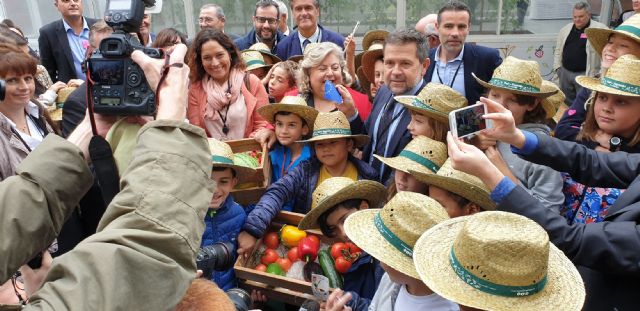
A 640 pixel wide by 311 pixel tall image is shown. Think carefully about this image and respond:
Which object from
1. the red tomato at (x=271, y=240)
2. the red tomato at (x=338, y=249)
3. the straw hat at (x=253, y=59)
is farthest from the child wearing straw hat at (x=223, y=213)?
the straw hat at (x=253, y=59)

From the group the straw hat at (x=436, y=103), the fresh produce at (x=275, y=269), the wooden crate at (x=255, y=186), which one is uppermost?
the straw hat at (x=436, y=103)

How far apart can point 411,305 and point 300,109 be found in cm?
189

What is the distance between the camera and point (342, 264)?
2514 millimetres

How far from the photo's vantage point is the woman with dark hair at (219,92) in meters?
3.84

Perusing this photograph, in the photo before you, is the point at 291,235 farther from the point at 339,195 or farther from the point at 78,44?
the point at 78,44

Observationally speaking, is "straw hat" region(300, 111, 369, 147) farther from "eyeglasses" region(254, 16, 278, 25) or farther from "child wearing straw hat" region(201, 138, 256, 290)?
"eyeglasses" region(254, 16, 278, 25)

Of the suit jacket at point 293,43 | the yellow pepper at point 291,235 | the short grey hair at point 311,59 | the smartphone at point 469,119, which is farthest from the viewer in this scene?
the suit jacket at point 293,43

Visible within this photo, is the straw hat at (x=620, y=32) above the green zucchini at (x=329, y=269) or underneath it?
above

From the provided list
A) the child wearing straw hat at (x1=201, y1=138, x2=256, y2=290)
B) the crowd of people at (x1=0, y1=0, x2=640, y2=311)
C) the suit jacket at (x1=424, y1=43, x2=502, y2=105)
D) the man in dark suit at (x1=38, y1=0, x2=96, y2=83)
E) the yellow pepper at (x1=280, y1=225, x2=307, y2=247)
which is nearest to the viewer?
the crowd of people at (x1=0, y1=0, x2=640, y2=311)

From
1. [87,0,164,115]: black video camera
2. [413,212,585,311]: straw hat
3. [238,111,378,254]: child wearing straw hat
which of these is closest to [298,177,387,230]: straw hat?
[238,111,378,254]: child wearing straw hat

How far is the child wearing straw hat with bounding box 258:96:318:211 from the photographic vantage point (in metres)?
3.44

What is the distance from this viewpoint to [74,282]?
0.94 metres

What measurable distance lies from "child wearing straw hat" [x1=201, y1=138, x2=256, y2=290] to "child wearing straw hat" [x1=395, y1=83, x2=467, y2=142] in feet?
3.62

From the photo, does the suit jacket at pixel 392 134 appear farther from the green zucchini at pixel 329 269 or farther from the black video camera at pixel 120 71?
the black video camera at pixel 120 71
